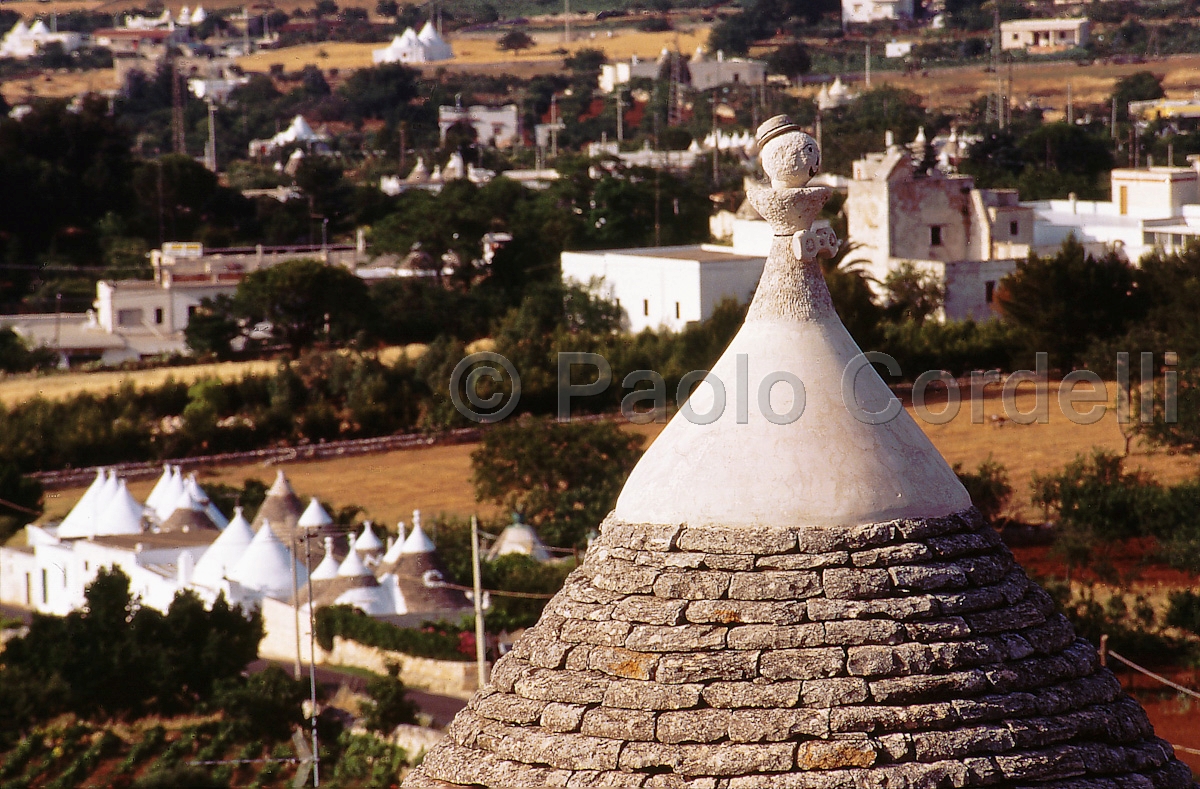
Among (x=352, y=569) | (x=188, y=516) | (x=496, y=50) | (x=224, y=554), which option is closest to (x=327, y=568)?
(x=352, y=569)

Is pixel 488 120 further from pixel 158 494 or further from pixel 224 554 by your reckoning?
pixel 224 554

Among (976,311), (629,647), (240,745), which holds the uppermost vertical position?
(629,647)

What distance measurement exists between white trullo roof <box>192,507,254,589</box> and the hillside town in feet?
0.41

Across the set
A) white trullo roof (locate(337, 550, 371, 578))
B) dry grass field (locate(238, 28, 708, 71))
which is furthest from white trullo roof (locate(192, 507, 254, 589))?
dry grass field (locate(238, 28, 708, 71))

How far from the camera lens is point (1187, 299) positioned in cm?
4034

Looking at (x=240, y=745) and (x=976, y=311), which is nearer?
(x=240, y=745)

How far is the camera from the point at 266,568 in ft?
98.0

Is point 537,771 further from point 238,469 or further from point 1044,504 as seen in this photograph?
point 238,469

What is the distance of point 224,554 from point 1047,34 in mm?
93303

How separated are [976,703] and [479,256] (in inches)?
2115

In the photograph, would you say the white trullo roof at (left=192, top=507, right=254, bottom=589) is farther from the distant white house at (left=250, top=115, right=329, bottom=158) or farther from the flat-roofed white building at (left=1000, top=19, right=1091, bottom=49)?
the flat-roofed white building at (left=1000, top=19, right=1091, bottom=49)

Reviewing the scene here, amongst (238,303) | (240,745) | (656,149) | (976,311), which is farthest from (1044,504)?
(656,149)

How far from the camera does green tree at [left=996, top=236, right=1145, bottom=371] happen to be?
42.1 metres

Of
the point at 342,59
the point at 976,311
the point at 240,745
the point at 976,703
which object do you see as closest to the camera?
the point at 976,703
